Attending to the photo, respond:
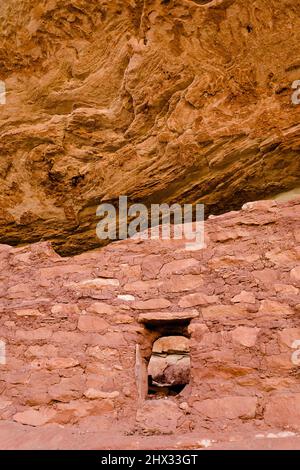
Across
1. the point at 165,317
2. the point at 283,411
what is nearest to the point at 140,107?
the point at 165,317

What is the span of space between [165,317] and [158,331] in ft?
0.56

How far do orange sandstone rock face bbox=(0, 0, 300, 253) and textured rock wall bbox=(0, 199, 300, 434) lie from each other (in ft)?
3.53

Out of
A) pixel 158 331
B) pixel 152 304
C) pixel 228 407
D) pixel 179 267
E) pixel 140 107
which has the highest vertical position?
pixel 140 107

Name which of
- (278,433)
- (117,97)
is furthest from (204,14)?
(278,433)

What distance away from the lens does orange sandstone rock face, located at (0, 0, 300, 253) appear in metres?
3.81

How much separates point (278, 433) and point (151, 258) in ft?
4.45

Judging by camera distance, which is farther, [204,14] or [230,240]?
[204,14]

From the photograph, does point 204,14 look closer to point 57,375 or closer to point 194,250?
point 194,250

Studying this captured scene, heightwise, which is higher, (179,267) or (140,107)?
(140,107)

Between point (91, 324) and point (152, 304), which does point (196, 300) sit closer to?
point (152, 304)

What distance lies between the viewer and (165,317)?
2.85 m

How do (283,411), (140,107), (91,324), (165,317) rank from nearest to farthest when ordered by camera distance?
(283,411)
(165,317)
(91,324)
(140,107)

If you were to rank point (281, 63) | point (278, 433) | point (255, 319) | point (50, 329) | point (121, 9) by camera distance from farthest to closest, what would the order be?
point (121, 9) < point (281, 63) < point (50, 329) < point (255, 319) < point (278, 433)

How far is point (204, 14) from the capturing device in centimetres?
379
